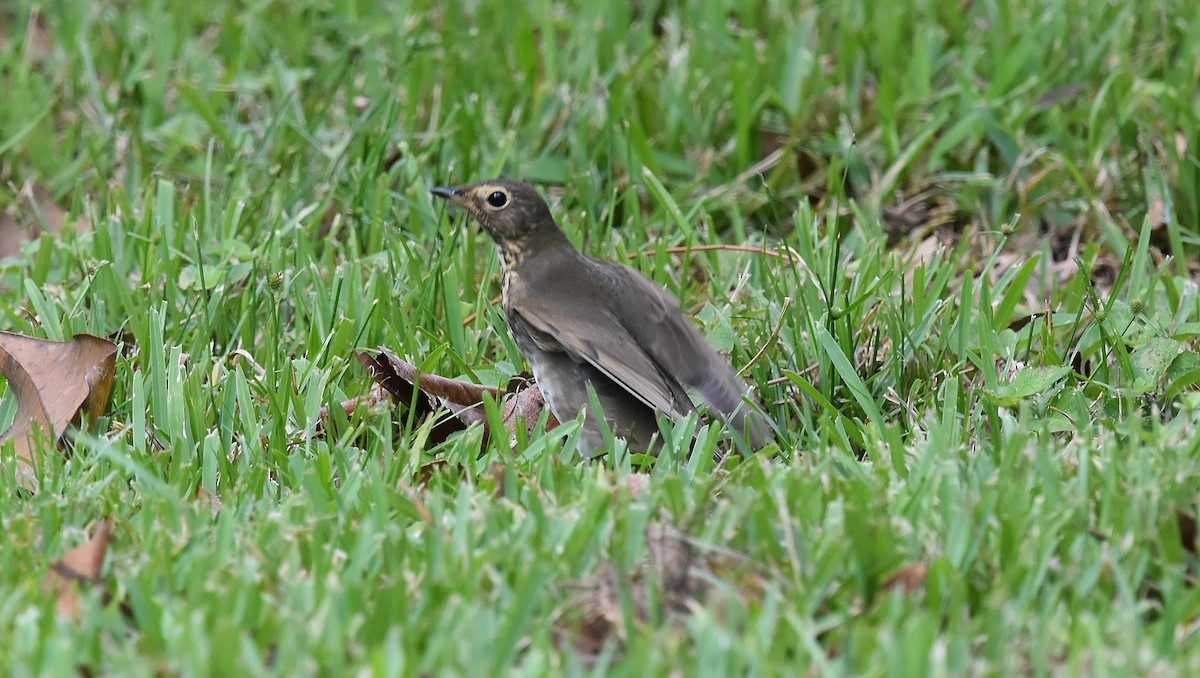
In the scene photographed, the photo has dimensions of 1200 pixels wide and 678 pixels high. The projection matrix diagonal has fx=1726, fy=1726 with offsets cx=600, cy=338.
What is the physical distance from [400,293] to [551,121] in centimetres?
165

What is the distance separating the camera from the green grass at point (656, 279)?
3.28 metres

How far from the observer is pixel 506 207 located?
5.38 meters

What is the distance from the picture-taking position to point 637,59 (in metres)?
7.18

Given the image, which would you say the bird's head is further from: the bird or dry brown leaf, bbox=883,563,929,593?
dry brown leaf, bbox=883,563,929,593

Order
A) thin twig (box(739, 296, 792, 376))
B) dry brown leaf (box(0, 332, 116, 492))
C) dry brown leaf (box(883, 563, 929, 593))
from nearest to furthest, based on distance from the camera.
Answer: dry brown leaf (box(883, 563, 929, 593)) → dry brown leaf (box(0, 332, 116, 492)) → thin twig (box(739, 296, 792, 376))

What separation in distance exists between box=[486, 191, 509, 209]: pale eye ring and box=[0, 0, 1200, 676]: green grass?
266 mm

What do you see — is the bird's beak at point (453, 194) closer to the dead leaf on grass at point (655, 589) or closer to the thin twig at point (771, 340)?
the thin twig at point (771, 340)

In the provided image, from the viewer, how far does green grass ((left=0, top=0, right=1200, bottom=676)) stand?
129 inches

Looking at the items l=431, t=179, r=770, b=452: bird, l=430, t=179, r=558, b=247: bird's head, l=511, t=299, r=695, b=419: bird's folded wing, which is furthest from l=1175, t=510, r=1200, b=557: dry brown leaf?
l=430, t=179, r=558, b=247: bird's head

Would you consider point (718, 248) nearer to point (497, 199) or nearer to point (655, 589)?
point (497, 199)

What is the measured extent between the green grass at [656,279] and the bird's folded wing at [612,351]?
27cm

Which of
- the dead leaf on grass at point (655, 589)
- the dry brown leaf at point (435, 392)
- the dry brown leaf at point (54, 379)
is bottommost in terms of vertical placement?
the dry brown leaf at point (435, 392)

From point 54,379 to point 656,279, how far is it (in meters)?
1.98

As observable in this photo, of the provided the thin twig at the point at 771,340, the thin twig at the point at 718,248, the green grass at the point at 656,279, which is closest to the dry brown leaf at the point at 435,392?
the green grass at the point at 656,279
